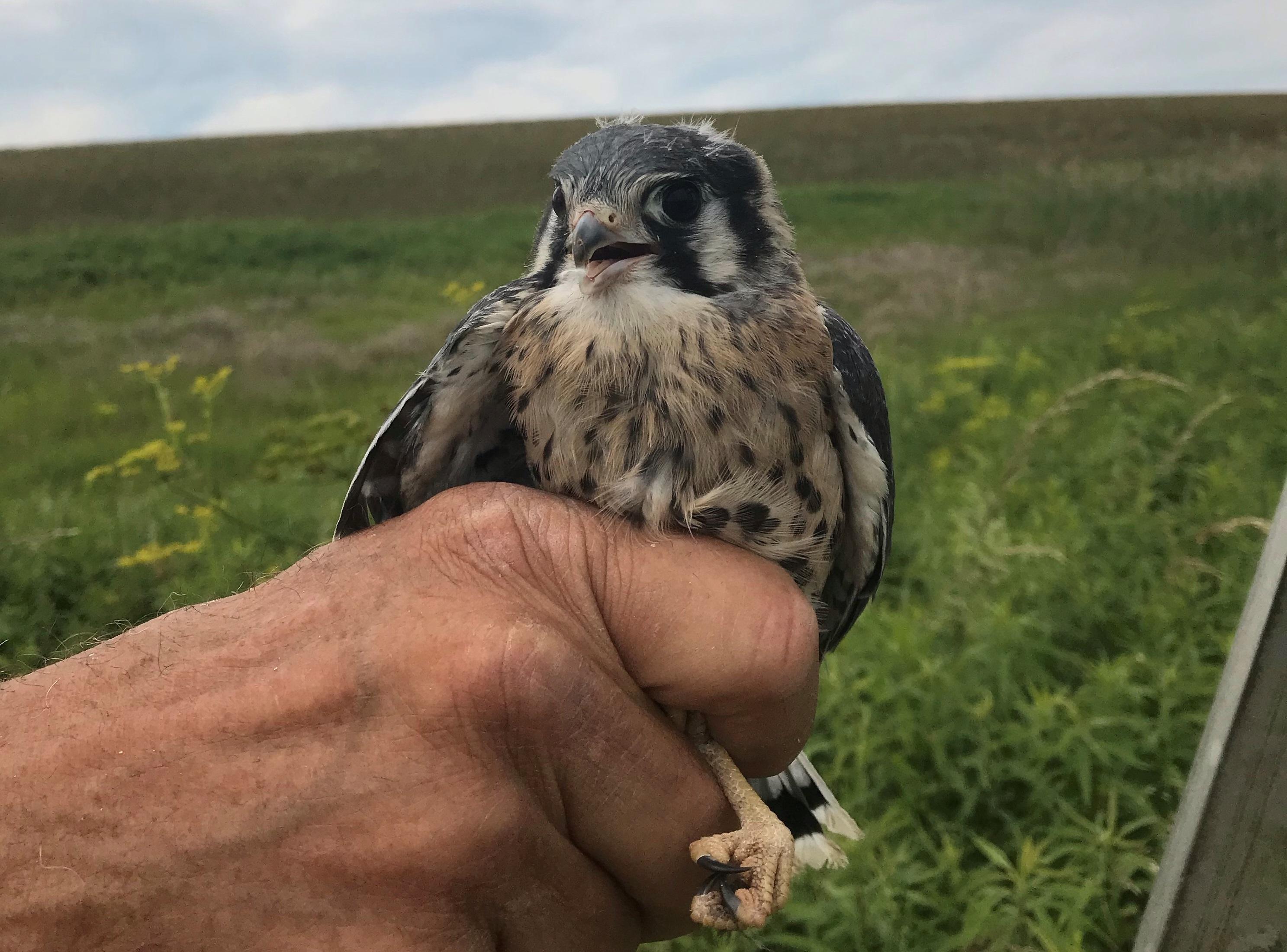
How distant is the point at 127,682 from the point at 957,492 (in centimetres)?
320

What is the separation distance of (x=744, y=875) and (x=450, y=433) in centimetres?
96

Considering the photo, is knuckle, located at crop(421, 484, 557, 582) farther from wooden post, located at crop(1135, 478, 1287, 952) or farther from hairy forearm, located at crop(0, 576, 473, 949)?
wooden post, located at crop(1135, 478, 1287, 952)

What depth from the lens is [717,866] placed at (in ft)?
4.28

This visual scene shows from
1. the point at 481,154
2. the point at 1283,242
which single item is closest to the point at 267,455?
the point at 481,154

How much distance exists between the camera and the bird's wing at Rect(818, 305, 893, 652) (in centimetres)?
158

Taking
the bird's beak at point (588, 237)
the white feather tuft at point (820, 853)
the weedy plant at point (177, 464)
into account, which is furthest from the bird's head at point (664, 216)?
the weedy plant at point (177, 464)

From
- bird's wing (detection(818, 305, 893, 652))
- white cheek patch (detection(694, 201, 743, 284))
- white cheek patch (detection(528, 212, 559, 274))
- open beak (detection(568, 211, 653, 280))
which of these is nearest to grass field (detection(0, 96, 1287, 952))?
bird's wing (detection(818, 305, 893, 652))

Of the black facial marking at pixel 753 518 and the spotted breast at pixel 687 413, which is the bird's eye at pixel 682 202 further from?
the black facial marking at pixel 753 518

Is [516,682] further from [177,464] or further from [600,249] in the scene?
[177,464]

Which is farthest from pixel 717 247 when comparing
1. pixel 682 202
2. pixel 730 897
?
pixel 730 897

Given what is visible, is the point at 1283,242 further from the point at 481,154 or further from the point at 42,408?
the point at 42,408

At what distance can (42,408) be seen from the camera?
349cm

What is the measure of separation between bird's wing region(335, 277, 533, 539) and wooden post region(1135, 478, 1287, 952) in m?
1.49

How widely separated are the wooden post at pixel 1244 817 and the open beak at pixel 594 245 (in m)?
1.39
